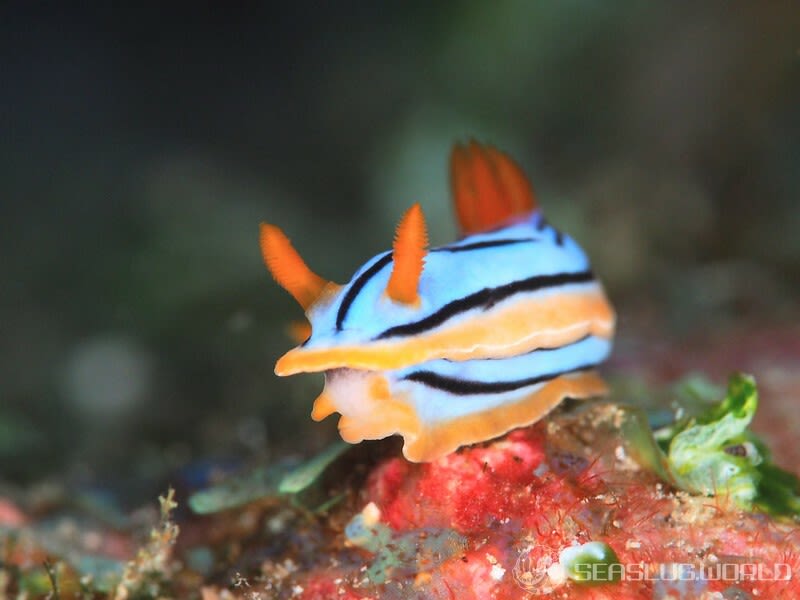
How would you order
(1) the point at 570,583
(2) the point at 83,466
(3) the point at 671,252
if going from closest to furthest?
(1) the point at 570,583 < (2) the point at 83,466 < (3) the point at 671,252

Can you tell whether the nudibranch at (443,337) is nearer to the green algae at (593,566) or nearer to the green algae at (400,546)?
the green algae at (400,546)

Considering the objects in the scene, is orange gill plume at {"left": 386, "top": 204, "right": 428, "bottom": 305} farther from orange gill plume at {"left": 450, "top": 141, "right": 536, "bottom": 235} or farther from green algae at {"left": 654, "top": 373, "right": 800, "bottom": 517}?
orange gill plume at {"left": 450, "top": 141, "right": 536, "bottom": 235}

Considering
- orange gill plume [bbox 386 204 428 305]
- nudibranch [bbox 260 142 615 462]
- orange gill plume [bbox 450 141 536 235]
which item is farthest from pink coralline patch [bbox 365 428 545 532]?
orange gill plume [bbox 450 141 536 235]

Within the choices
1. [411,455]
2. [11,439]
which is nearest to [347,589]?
[411,455]

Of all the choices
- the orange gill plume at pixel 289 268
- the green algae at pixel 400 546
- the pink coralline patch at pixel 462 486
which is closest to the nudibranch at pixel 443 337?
the orange gill plume at pixel 289 268

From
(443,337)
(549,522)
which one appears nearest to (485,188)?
(443,337)

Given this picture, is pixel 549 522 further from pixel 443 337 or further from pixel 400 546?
pixel 443 337

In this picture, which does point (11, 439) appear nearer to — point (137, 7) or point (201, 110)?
point (201, 110)
